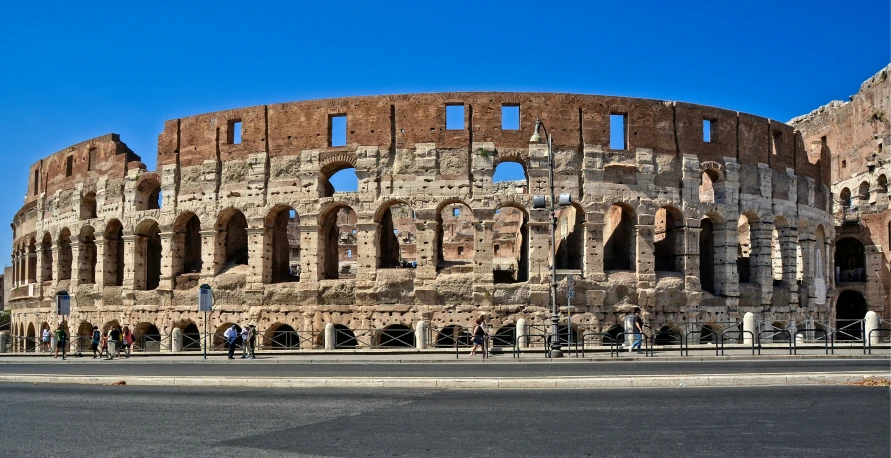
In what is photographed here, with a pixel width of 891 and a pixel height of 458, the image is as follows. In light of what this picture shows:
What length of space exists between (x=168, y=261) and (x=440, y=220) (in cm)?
1090

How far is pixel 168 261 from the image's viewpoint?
3008 centimetres

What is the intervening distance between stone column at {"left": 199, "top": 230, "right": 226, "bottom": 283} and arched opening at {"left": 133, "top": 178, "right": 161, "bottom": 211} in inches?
160

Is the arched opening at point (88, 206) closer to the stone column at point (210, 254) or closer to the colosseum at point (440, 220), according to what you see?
the colosseum at point (440, 220)

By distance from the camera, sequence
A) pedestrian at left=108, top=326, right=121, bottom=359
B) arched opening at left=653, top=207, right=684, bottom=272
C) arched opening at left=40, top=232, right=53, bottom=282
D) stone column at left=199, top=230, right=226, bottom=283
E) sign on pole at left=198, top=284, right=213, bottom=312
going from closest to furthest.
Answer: sign on pole at left=198, top=284, right=213, bottom=312
pedestrian at left=108, top=326, right=121, bottom=359
arched opening at left=653, top=207, right=684, bottom=272
stone column at left=199, top=230, right=226, bottom=283
arched opening at left=40, top=232, right=53, bottom=282

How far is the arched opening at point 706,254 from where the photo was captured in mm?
30359

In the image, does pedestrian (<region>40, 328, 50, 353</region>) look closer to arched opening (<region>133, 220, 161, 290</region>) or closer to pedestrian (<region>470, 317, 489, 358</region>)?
arched opening (<region>133, 220, 161, 290</region>)

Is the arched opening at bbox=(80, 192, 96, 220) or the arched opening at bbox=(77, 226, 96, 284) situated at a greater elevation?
the arched opening at bbox=(80, 192, 96, 220)

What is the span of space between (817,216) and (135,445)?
3145 centimetres

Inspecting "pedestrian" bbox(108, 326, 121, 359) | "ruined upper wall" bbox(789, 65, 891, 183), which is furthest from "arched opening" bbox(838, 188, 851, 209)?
"pedestrian" bbox(108, 326, 121, 359)

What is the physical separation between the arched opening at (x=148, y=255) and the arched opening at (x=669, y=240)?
2022 centimetres

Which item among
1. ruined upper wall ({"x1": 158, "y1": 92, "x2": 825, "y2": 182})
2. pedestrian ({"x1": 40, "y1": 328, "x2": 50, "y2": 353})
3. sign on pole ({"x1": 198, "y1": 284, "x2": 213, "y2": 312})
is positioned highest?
ruined upper wall ({"x1": 158, "y1": 92, "x2": 825, "y2": 182})

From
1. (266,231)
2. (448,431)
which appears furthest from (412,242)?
(448,431)

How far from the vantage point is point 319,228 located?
91.4ft

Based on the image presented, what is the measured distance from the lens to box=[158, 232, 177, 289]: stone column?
29938 millimetres
